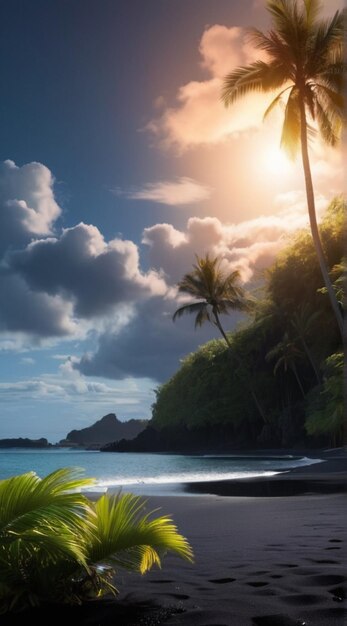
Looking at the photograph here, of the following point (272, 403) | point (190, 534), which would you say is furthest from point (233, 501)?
point (272, 403)

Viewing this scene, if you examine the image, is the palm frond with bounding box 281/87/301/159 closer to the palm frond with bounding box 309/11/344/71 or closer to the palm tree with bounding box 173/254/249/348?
the palm frond with bounding box 309/11/344/71

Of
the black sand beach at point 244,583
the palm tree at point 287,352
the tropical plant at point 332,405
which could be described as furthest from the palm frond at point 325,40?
the palm tree at point 287,352

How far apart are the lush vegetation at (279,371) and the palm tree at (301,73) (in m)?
7.43

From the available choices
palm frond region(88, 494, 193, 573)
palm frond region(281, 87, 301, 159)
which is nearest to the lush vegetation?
palm frond region(281, 87, 301, 159)

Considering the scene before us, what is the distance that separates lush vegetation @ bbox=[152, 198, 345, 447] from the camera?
35625 millimetres

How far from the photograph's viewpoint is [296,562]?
452 cm

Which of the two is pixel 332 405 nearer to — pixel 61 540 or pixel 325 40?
pixel 325 40

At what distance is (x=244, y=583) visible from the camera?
153 inches

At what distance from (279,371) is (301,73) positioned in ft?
99.2

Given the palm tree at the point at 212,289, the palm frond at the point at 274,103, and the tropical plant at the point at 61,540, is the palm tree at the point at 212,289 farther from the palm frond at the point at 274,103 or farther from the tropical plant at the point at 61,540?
the tropical plant at the point at 61,540

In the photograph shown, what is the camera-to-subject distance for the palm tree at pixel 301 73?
67.4ft

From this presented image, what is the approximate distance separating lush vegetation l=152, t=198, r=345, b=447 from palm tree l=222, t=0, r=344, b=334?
743cm

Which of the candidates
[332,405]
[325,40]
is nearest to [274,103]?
[325,40]

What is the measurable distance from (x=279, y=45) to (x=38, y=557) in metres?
20.6
